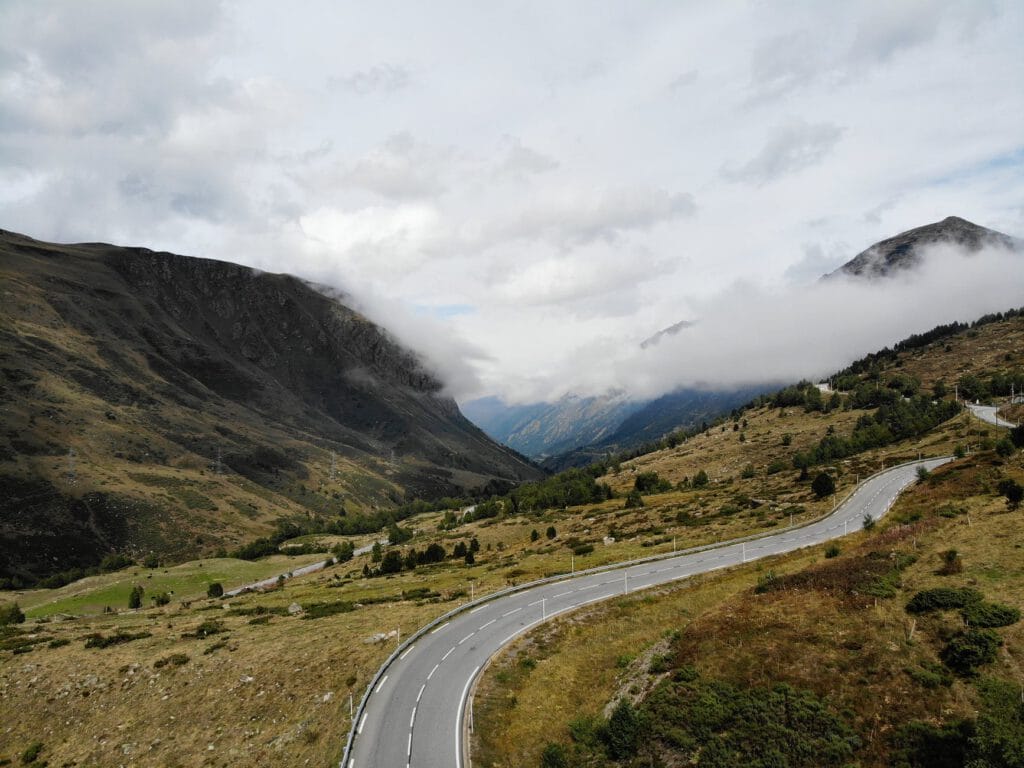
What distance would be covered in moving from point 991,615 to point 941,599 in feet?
7.58

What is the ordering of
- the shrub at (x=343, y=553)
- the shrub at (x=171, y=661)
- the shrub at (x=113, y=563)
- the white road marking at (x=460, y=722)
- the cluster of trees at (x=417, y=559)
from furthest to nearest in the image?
the shrub at (x=113, y=563) → the shrub at (x=343, y=553) → the cluster of trees at (x=417, y=559) → the shrub at (x=171, y=661) → the white road marking at (x=460, y=722)

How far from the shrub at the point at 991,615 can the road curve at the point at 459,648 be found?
22.5 meters

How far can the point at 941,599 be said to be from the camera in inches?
973

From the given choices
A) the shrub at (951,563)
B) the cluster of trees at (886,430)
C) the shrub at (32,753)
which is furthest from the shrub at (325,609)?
the cluster of trees at (886,430)

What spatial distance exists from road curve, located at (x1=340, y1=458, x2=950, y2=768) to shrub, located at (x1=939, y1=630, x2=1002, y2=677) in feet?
66.5

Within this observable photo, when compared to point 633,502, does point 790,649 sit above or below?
above

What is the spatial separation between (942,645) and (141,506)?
712ft

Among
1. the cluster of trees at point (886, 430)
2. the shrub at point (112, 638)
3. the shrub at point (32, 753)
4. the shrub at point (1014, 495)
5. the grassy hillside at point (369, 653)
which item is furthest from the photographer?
the cluster of trees at point (886, 430)

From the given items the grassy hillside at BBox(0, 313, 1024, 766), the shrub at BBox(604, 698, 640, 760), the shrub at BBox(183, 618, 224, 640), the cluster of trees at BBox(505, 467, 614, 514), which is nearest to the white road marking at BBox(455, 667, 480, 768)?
the grassy hillside at BBox(0, 313, 1024, 766)

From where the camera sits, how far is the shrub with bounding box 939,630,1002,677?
20.5 m

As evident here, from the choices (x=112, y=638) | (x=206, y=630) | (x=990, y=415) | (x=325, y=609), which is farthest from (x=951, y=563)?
(x=990, y=415)

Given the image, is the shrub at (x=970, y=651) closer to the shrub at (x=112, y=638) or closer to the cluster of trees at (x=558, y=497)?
the shrub at (x=112, y=638)

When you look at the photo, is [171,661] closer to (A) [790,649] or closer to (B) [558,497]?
(A) [790,649]

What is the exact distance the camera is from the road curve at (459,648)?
82.6 ft
